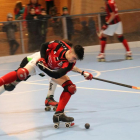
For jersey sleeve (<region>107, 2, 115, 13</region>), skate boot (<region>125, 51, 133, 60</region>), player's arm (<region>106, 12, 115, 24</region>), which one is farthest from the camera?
skate boot (<region>125, 51, 133, 60</region>)

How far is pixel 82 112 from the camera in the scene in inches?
199

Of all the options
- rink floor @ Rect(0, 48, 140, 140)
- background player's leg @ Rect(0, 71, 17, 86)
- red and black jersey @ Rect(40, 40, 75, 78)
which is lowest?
rink floor @ Rect(0, 48, 140, 140)

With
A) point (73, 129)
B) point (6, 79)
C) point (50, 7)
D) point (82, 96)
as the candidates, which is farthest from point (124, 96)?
point (50, 7)

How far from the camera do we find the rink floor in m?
4.19

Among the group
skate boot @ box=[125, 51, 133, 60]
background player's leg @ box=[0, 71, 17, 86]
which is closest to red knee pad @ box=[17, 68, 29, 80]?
background player's leg @ box=[0, 71, 17, 86]

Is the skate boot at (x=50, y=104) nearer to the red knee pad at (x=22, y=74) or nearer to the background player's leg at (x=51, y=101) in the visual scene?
the background player's leg at (x=51, y=101)

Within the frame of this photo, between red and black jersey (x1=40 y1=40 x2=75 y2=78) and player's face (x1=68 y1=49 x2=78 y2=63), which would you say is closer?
player's face (x1=68 y1=49 x2=78 y2=63)

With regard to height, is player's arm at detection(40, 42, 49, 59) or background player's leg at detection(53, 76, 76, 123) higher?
player's arm at detection(40, 42, 49, 59)

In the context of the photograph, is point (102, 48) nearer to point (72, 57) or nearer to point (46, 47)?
point (46, 47)

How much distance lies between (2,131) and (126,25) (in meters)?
7.53

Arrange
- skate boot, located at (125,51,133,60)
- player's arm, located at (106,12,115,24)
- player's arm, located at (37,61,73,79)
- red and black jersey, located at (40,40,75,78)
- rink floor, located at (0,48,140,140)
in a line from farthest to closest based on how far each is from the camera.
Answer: skate boot, located at (125,51,133,60)
player's arm, located at (106,12,115,24)
red and black jersey, located at (40,40,75,78)
player's arm, located at (37,61,73,79)
rink floor, located at (0,48,140,140)

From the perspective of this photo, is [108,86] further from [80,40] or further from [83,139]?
[80,40]

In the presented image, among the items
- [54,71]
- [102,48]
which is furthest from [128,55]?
[54,71]

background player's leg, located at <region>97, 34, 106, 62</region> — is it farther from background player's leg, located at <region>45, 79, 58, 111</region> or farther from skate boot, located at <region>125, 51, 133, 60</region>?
background player's leg, located at <region>45, 79, 58, 111</region>
